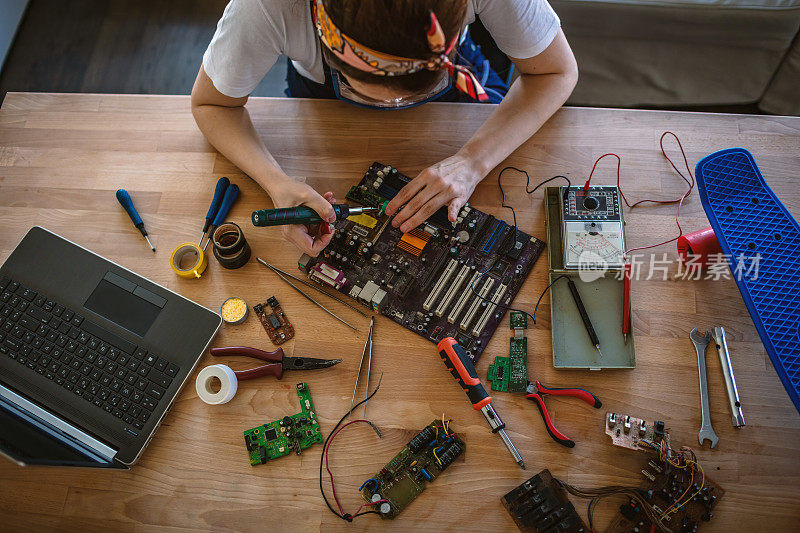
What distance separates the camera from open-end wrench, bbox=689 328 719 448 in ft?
4.11

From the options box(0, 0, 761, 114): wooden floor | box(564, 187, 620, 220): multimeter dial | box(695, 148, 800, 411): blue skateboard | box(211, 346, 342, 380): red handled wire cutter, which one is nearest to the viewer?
box(695, 148, 800, 411): blue skateboard

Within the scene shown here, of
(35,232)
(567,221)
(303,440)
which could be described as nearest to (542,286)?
(567,221)

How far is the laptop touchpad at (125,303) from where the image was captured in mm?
1378

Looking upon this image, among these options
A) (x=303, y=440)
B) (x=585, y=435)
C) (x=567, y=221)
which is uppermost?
(x=567, y=221)

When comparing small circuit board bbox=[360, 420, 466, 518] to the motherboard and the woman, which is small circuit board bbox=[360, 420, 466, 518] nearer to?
the motherboard

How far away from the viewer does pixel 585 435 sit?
4.18 feet

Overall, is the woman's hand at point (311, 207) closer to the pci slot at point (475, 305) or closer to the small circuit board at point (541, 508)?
the pci slot at point (475, 305)

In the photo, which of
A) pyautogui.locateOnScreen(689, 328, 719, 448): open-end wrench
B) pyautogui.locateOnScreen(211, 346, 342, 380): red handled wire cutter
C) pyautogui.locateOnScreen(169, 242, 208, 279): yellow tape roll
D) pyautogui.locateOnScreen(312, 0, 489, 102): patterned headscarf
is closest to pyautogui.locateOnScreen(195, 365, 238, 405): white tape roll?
pyautogui.locateOnScreen(211, 346, 342, 380): red handled wire cutter

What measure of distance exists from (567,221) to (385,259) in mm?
462

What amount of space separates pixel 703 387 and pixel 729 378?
0.20 ft

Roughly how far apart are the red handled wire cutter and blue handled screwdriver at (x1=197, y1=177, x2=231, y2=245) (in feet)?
1.03

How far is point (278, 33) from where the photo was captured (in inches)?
53.1

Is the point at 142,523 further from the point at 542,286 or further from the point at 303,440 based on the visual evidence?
the point at 542,286

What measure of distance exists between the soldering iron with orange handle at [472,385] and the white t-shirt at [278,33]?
76cm
